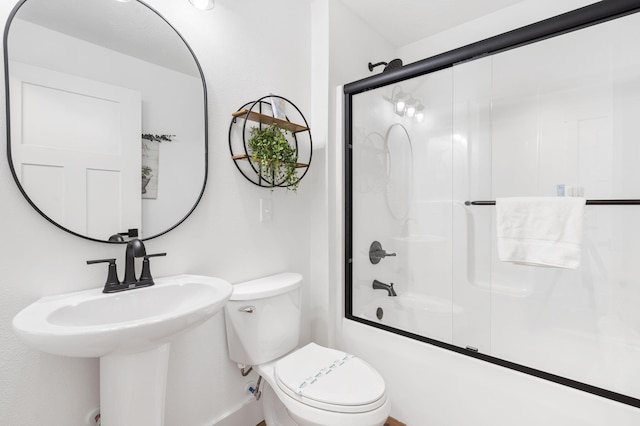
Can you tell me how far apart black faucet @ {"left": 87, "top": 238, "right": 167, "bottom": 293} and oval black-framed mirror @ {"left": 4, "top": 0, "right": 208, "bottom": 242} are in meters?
0.10

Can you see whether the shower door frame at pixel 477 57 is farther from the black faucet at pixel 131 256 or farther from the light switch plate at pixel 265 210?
the black faucet at pixel 131 256

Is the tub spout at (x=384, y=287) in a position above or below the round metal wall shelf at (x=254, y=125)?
below

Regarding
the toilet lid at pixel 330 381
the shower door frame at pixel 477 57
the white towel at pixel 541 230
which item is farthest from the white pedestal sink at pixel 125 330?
the white towel at pixel 541 230

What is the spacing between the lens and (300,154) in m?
1.86

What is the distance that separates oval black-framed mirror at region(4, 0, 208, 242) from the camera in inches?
38.4

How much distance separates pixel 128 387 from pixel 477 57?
6.22ft

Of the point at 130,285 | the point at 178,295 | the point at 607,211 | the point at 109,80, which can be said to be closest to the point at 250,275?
the point at 178,295

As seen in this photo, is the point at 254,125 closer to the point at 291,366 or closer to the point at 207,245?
the point at 207,245

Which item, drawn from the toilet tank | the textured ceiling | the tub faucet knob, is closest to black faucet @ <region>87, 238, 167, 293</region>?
the toilet tank

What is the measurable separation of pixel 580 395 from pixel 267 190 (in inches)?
63.0

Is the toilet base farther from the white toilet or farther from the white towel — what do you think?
the white towel

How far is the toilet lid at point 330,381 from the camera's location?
1.11 meters

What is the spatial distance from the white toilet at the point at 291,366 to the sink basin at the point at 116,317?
0.28 metres

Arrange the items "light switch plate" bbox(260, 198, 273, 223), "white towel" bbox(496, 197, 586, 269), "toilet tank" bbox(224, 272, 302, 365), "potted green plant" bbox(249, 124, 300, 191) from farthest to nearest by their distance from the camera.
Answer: "light switch plate" bbox(260, 198, 273, 223) → "potted green plant" bbox(249, 124, 300, 191) → "toilet tank" bbox(224, 272, 302, 365) → "white towel" bbox(496, 197, 586, 269)
